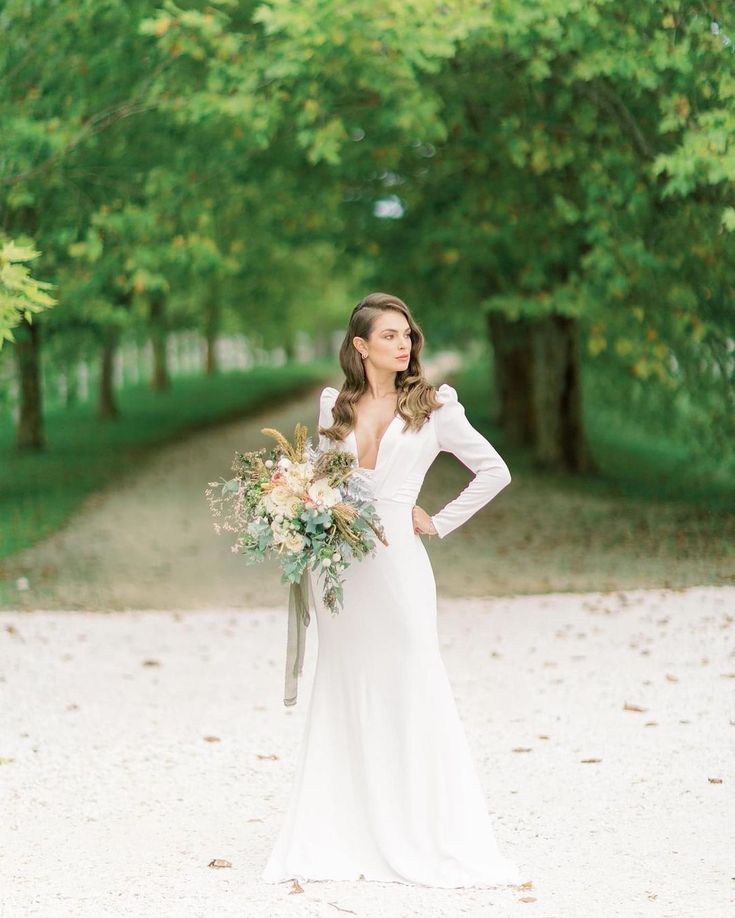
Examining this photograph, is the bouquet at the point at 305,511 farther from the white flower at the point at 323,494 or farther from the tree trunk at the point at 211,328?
the tree trunk at the point at 211,328

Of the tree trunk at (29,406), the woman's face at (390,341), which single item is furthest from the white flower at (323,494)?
the tree trunk at (29,406)

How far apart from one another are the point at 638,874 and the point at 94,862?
213cm

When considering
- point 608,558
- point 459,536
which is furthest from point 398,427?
point 459,536

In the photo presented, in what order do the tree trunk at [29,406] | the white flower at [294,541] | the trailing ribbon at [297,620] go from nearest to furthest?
the white flower at [294,541], the trailing ribbon at [297,620], the tree trunk at [29,406]

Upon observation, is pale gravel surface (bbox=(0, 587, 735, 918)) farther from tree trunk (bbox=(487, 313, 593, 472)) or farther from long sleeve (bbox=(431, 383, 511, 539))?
tree trunk (bbox=(487, 313, 593, 472))

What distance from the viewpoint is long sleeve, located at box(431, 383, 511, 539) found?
4.90m

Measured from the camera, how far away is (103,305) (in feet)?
52.8

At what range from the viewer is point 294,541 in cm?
467

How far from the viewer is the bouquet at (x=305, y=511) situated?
4.68 metres

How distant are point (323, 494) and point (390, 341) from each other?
24.9 inches

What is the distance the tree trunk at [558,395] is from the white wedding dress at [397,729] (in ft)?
48.9

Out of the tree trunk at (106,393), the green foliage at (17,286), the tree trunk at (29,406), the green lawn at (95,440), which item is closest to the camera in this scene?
the green foliage at (17,286)

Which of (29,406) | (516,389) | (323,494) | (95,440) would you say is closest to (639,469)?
(516,389)

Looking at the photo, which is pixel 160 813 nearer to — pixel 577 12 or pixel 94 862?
pixel 94 862
